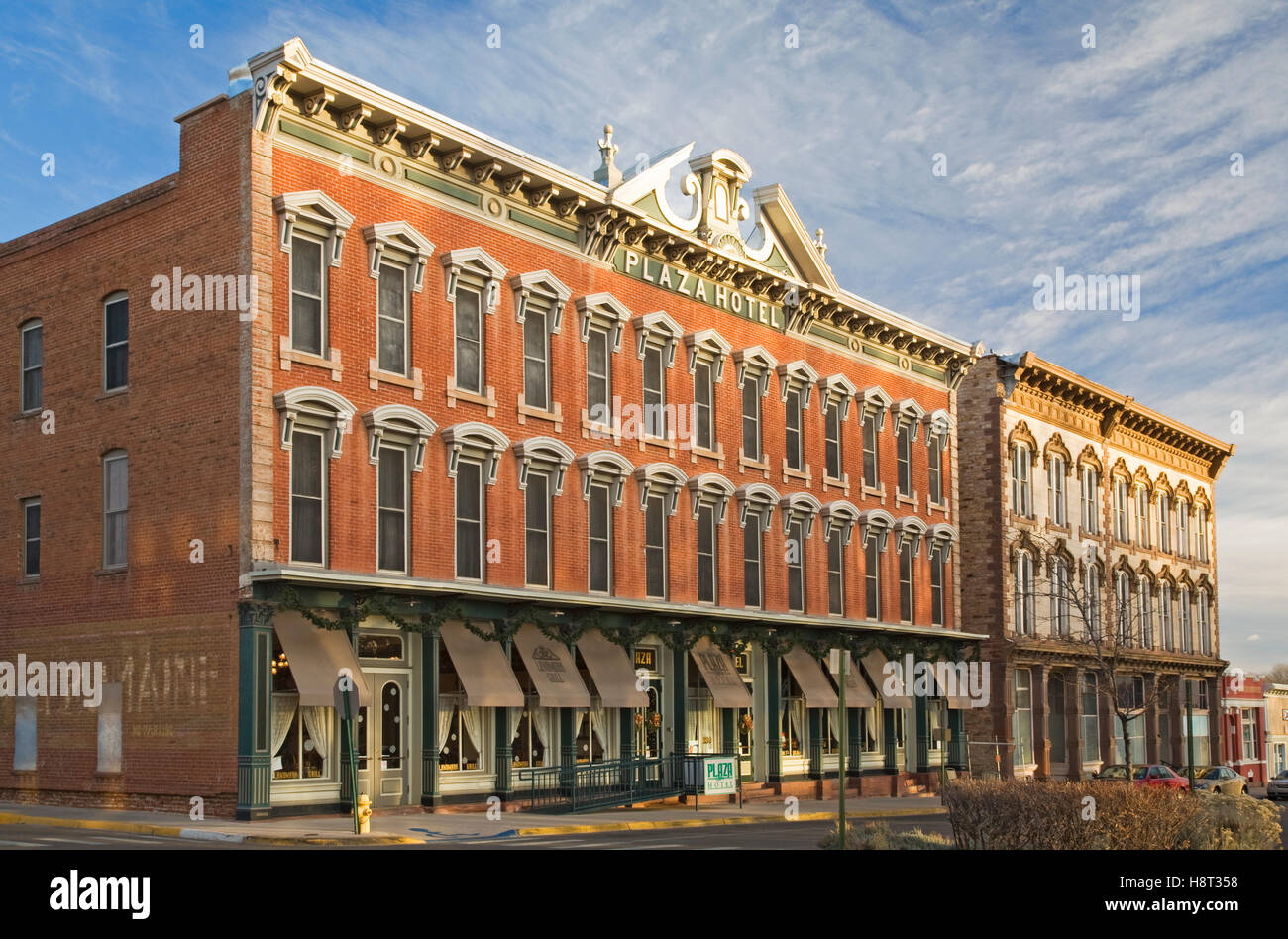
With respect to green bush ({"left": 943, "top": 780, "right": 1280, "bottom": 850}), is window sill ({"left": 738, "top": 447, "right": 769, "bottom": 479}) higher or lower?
higher

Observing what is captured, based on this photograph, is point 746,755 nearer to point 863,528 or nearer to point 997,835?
point 863,528

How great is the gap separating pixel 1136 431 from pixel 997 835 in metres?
46.2

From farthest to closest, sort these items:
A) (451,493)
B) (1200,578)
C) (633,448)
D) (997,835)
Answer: (1200,578) → (633,448) → (451,493) → (997,835)

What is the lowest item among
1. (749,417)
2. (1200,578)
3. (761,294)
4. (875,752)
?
(875,752)

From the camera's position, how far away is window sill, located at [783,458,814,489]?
4022 centimetres

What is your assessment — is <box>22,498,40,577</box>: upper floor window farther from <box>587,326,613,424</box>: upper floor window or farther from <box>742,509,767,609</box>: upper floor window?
<box>742,509,767,609</box>: upper floor window

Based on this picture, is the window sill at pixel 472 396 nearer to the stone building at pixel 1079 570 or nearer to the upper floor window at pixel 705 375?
the upper floor window at pixel 705 375

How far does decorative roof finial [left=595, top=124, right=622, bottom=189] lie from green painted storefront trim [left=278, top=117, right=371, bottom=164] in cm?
803

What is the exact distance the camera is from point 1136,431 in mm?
59875

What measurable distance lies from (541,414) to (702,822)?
364 inches

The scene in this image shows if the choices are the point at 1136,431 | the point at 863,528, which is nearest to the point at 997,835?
the point at 863,528

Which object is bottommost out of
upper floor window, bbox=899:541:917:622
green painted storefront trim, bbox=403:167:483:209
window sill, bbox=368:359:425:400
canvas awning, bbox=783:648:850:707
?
canvas awning, bbox=783:648:850:707

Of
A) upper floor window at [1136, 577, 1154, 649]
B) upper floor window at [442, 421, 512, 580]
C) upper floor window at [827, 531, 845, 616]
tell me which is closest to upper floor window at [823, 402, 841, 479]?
upper floor window at [827, 531, 845, 616]

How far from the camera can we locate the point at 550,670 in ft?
102
